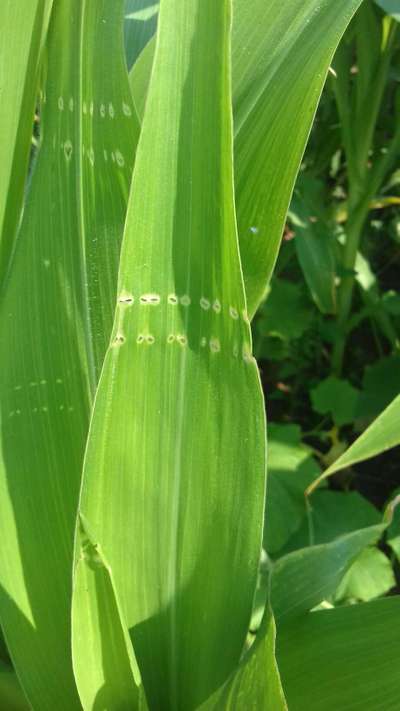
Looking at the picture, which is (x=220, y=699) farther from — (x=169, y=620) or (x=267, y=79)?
(x=267, y=79)

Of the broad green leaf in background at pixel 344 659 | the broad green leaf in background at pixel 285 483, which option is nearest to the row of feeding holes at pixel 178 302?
the broad green leaf in background at pixel 344 659

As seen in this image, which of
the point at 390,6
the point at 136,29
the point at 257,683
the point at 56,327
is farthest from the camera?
the point at 390,6

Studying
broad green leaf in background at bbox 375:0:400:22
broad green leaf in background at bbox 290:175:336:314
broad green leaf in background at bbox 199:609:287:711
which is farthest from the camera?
broad green leaf in background at bbox 290:175:336:314

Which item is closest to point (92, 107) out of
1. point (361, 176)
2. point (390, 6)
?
point (390, 6)

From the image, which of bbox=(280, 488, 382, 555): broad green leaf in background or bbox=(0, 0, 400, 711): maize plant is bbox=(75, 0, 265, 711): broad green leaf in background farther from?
bbox=(280, 488, 382, 555): broad green leaf in background

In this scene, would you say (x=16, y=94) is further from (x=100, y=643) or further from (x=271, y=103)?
(x=100, y=643)

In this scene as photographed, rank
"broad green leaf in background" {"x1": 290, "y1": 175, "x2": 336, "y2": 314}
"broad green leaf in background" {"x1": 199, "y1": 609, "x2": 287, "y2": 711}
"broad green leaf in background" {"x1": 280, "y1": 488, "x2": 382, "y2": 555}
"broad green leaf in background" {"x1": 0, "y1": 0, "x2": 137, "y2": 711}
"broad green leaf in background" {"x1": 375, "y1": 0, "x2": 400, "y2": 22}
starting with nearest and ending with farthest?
"broad green leaf in background" {"x1": 199, "y1": 609, "x2": 287, "y2": 711} < "broad green leaf in background" {"x1": 0, "y1": 0, "x2": 137, "y2": 711} < "broad green leaf in background" {"x1": 375, "y1": 0, "x2": 400, "y2": 22} < "broad green leaf in background" {"x1": 280, "y1": 488, "x2": 382, "y2": 555} < "broad green leaf in background" {"x1": 290, "y1": 175, "x2": 336, "y2": 314}

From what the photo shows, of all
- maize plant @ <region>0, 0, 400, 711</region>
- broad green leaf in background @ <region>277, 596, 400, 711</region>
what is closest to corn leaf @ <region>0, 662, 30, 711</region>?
maize plant @ <region>0, 0, 400, 711</region>

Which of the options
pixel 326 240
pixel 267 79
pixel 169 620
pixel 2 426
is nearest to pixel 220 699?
pixel 169 620
